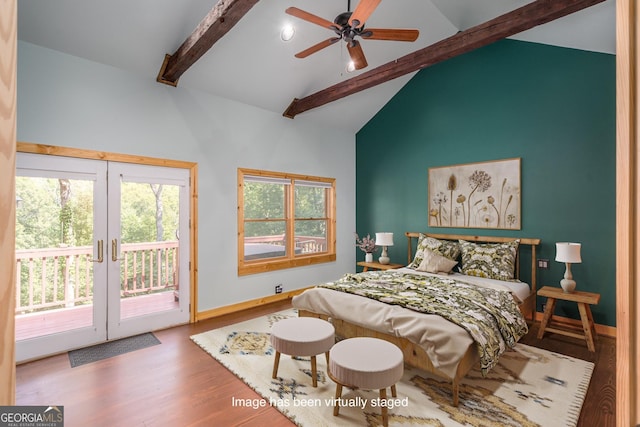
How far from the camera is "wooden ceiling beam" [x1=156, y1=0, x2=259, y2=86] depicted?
2.65 m

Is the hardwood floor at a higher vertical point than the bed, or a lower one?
lower

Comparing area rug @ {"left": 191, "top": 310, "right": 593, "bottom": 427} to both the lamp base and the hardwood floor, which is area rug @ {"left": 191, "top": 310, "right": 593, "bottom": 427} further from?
the lamp base

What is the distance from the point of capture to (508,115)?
14.2 feet

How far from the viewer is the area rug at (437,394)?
215 centimetres

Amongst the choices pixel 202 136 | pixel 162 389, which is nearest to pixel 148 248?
pixel 202 136

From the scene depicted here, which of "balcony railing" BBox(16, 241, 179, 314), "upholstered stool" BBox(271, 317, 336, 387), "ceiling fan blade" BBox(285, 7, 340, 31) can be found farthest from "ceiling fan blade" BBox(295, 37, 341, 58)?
"balcony railing" BBox(16, 241, 179, 314)

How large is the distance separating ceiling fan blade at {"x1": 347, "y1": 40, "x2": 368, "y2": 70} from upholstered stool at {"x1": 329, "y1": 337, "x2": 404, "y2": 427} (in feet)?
8.25

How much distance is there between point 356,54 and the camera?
9.51 feet

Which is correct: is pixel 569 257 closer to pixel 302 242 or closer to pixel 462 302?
pixel 462 302

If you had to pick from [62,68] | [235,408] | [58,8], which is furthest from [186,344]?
[58,8]

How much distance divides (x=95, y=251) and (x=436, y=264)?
4123mm

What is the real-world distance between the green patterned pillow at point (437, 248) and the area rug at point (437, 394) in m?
1.57

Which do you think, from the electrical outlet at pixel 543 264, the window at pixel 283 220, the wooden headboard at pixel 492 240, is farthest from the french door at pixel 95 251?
the electrical outlet at pixel 543 264

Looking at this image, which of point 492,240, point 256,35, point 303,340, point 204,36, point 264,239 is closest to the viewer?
point 303,340
